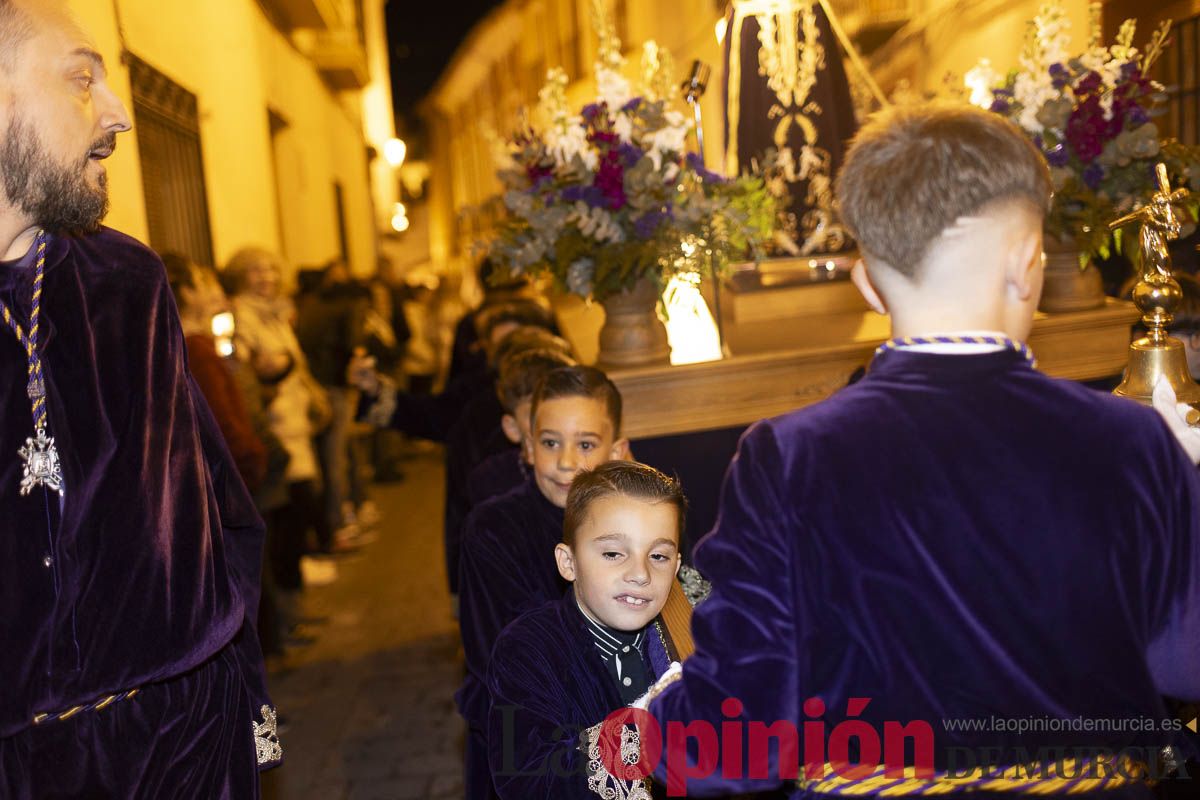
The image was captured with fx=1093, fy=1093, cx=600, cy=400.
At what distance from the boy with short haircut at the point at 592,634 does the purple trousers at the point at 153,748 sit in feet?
1.68

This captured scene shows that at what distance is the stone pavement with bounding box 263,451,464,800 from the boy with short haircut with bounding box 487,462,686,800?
2117mm

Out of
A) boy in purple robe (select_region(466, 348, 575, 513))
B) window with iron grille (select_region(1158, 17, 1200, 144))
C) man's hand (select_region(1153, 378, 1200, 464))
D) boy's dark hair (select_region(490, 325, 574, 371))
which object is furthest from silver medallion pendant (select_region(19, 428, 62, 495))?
window with iron grille (select_region(1158, 17, 1200, 144))

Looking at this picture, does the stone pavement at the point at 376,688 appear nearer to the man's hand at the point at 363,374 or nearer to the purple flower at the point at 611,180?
the man's hand at the point at 363,374

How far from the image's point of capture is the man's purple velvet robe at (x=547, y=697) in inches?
73.7

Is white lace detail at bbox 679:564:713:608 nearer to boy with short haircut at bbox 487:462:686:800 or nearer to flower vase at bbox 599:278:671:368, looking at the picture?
boy with short haircut at bbox 487:462:686:800

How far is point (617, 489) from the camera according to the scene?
2029 millimetres

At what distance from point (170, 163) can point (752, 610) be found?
5.79m

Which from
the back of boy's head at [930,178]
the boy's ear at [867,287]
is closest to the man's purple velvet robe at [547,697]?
the boy's ear at [867,287]

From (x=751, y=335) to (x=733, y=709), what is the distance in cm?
307

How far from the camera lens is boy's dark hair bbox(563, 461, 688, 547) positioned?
2.03 m

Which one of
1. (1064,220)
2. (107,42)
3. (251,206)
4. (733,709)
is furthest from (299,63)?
(733,709)

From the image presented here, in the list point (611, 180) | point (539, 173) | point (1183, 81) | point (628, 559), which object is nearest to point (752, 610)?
point (628, 559)

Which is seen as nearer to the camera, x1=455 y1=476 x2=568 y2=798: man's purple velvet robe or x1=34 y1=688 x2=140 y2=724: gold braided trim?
x1=34 y1=688 x2=140 y2=724: gold braided trim

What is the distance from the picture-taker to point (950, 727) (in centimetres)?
134
